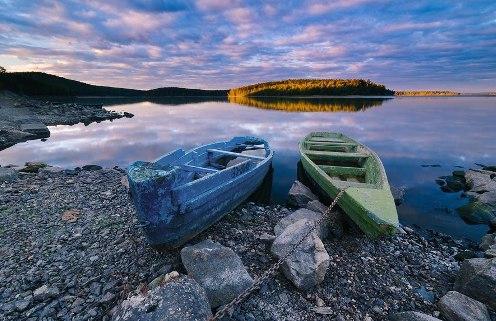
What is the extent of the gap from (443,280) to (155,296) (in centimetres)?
564

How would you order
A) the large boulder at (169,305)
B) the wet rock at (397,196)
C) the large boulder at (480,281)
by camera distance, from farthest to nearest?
the wet rock at (397,196)
the large boulder at (480,281)
the large boulder at (169,305)

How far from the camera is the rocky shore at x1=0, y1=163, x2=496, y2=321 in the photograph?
463 cm

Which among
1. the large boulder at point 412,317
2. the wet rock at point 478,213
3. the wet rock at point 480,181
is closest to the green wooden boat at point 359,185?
the large boulder at point 412,317

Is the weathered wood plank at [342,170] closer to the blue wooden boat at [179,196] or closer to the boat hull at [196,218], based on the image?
the blue wooden boat at [179,196]

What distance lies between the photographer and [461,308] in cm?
468

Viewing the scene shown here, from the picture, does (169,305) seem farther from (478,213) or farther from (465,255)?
(478,213)

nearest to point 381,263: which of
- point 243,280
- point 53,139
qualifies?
point 243,280

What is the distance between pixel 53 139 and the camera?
25.1 meters

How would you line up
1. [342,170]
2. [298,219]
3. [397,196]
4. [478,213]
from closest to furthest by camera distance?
[298,219]
[478,213]
[342,170]
[397,196]

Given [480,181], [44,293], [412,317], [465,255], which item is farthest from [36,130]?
[480,181]

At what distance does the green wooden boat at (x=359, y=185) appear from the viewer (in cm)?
612

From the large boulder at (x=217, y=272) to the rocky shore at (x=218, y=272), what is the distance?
0.7 inches

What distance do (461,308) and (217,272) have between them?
159 inches

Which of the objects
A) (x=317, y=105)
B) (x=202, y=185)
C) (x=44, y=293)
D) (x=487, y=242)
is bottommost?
(x=487, y=242)
